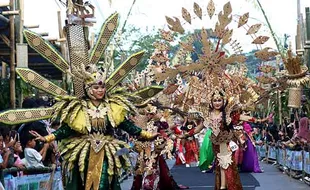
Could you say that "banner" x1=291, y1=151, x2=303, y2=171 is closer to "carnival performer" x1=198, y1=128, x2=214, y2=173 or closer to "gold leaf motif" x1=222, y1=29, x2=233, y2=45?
"carnival performer" x1=198, y1=128, x2=214, y2=173

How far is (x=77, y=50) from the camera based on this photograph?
9.88 metres

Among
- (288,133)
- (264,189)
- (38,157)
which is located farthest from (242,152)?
(38,157)

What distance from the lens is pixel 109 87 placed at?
9750 millimetres

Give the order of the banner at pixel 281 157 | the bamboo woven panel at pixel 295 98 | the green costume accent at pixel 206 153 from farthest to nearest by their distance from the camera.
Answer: the banner at pixel 281 157
the green costume accent at pixel 206 153
the bamboo woven panel at pixel 295 98

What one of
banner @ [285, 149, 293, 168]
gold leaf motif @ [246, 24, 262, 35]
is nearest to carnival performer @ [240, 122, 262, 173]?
banner @ [285, 149, 293, 168]

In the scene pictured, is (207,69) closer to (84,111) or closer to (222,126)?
(222,126)

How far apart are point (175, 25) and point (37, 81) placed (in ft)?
11.9

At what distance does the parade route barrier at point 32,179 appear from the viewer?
9305mm

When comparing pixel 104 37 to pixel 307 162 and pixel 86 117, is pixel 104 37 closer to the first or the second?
pixel 86 117

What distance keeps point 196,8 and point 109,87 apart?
3355 millimetres

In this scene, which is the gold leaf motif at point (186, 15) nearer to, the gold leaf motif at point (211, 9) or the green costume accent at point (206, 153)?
the gold leaf motif at point (211, 9)

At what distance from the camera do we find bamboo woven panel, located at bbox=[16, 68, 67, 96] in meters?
9.42

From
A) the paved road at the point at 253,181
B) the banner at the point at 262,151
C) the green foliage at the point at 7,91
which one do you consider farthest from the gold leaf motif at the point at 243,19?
the banner at the point at 262,151

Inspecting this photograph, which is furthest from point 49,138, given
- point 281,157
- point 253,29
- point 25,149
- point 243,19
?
point 281,157
